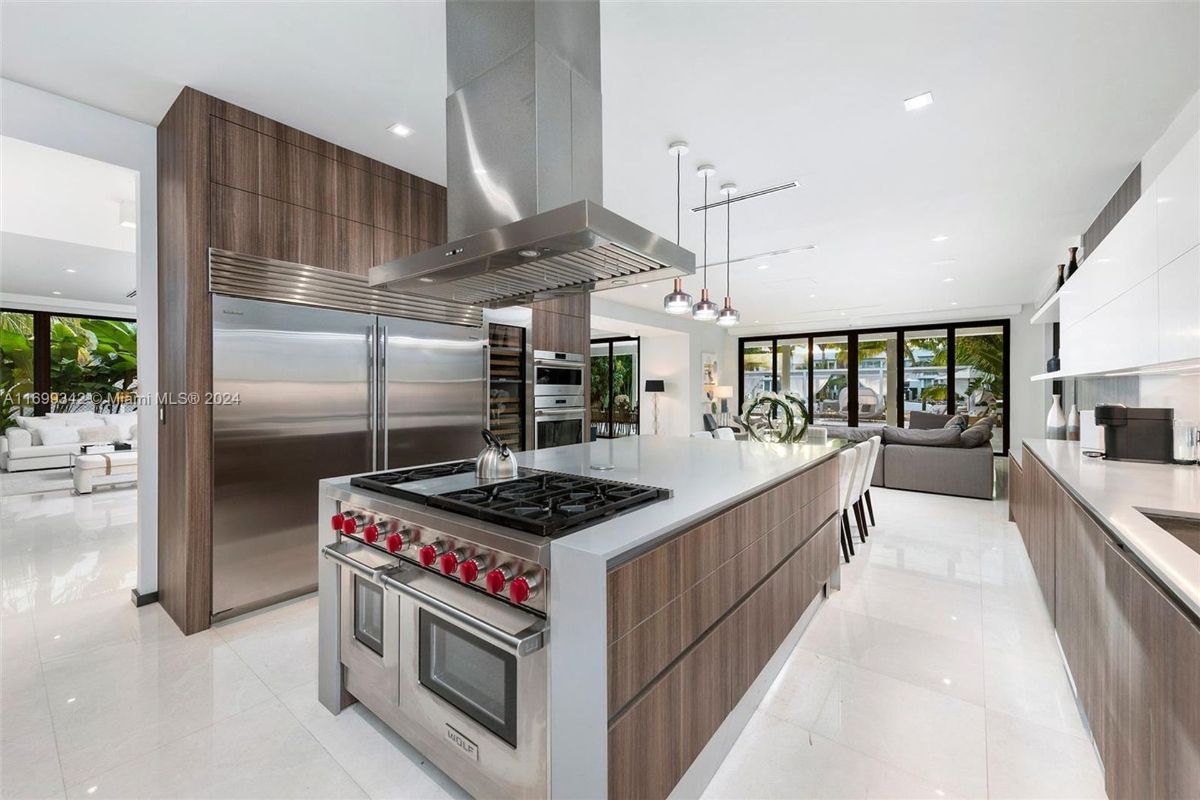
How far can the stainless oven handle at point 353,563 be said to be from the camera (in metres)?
1.53

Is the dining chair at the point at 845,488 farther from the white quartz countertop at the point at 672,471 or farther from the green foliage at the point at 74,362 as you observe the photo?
the green foliage at the point at 74,362

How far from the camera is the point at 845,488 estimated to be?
3.51m

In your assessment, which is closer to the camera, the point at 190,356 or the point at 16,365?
the point at 190,356

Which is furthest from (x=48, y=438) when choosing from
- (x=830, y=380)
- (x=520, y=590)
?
(x=830, y=380)

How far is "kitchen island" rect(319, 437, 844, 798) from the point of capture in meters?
1.11

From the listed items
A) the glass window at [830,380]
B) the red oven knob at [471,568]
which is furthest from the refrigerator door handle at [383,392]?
the glass window at [830,380]

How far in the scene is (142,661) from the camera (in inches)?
87.5

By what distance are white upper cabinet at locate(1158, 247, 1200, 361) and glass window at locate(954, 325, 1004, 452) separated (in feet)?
26.4

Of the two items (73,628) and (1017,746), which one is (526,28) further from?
(73,628)

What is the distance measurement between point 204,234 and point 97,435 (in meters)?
6.85

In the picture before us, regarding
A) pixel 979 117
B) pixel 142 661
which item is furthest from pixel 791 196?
pixel 142 661

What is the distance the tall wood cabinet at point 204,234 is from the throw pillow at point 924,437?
20.1 feet

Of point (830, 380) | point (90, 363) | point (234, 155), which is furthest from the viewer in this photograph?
point (830, 380)

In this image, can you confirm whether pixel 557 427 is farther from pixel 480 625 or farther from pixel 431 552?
pixel 480 625
